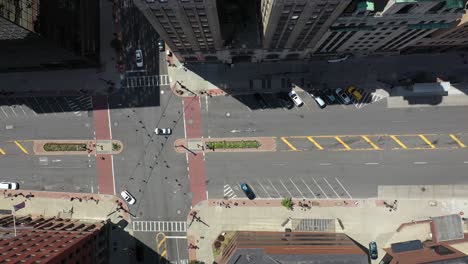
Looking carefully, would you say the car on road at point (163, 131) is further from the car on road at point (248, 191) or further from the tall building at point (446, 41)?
the tall building at point (446, 41)

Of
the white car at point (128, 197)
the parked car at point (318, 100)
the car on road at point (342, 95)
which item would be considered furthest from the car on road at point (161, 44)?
the car on road at point (342, 95)

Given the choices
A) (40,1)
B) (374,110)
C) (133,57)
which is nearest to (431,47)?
(374,110)

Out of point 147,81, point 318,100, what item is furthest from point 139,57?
point 318,100

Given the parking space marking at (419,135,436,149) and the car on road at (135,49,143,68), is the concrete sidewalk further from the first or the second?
the car on road at (135,49,143,68)

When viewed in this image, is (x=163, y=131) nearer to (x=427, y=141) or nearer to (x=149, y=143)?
(x=149, y=143)

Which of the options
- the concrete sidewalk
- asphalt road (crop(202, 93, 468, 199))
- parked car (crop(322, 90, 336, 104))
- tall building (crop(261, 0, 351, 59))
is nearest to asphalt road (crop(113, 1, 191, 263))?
the concrete sidewalk
